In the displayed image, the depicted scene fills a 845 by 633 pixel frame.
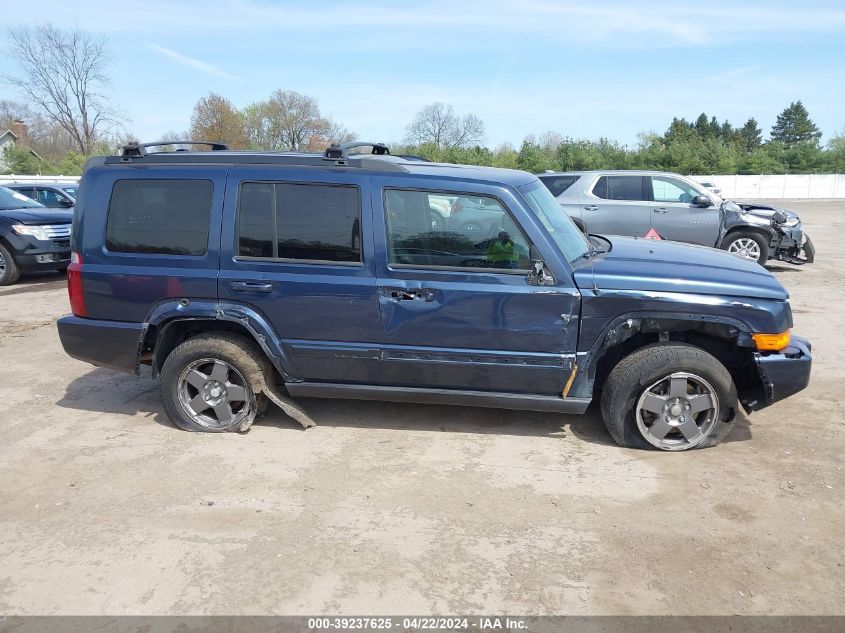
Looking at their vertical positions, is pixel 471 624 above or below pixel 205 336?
below

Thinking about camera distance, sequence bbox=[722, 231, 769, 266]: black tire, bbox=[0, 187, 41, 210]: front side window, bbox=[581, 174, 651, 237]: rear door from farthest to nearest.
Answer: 1. bbox=[0, 187, 41, 210]: front side window
2. bbox=[722, 231, 769, 266]: black tire
3. bbox=[581, 174, 651, 237]: rear door

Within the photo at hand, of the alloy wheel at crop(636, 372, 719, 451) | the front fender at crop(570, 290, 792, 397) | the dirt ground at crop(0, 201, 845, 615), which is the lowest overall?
the dirt ground at crop(0, 201, 845, 615)

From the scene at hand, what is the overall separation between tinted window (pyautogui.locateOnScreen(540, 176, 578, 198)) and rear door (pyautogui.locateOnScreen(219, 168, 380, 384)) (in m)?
7.49

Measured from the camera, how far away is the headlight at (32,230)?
36.9 feet

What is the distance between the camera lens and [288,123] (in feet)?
175

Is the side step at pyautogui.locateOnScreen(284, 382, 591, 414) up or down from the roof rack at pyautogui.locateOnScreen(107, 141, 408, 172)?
down

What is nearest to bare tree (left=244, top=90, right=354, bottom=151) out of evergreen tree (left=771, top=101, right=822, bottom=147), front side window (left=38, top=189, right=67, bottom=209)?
front side window (left=38, top=189, right=67, bottom=209)

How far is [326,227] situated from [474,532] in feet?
7.24

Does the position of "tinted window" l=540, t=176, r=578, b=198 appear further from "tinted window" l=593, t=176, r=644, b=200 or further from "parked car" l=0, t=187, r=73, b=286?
"parked car" l=0, t=187, r=73, b=286

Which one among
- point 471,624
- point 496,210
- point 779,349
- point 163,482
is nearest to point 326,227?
point 496,210

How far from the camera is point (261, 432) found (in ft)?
16.0

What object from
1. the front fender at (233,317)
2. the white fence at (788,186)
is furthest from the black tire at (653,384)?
the white fence at (788,186)

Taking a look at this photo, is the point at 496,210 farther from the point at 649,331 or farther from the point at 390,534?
the point at 390,534

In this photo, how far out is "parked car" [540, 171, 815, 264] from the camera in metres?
11.0
